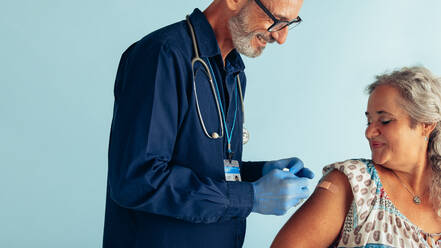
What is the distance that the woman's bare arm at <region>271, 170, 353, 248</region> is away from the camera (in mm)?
1901

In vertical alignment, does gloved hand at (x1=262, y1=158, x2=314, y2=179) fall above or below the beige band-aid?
above

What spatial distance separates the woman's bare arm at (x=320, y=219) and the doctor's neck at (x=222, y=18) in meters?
0.62

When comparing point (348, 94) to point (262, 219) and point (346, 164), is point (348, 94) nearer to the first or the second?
point (262, 219)

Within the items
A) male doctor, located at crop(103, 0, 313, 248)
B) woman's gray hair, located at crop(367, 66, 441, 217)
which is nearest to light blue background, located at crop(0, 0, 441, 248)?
woman's gray hair, located at crop(367, 66, 441, 217)

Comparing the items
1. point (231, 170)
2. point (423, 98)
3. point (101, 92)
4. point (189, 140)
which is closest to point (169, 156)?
point (189, 140)

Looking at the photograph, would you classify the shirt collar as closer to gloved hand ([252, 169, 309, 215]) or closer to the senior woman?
gloved hand ([252, 169, 309, 215])

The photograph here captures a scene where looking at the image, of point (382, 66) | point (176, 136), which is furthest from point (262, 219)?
point (176, 136)

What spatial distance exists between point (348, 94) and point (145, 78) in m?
2.40

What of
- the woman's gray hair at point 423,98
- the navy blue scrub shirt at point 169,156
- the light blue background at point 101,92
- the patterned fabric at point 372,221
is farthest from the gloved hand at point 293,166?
the light blue background at point 101,92

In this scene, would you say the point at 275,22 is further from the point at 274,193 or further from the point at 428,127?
the point at 428,127

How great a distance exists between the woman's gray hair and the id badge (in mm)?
641

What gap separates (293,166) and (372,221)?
1.13 ft

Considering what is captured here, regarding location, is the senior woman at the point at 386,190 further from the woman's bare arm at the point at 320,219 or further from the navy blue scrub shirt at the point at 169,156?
the navy blue scrub shirt at the point at 169,156

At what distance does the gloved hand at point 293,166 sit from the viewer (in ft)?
6.22
